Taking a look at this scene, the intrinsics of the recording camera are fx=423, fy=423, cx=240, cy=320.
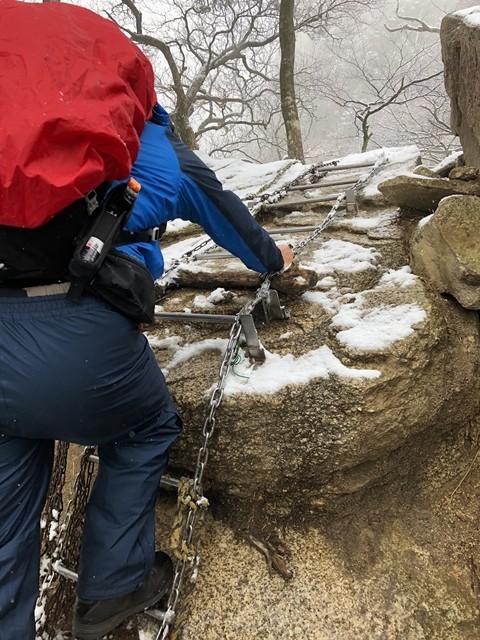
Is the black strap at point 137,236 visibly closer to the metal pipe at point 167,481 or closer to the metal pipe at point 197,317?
the metal pipe at point 197,317

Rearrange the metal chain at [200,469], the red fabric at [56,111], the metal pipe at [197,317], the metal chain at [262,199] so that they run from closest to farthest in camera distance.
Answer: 1. the red fabric at [56,111]
2. the metal chain at [200,469]
3. the metal pipe at [197,317]
4. the metal chain at [262,199]

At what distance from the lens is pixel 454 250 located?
255cm

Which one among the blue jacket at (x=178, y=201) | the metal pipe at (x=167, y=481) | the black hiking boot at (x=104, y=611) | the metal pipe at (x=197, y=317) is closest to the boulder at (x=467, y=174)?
the blue jacket at (x=178, y=201)

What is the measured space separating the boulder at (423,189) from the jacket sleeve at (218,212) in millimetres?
1557

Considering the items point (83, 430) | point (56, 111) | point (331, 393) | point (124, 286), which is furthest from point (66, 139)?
point (331, 393)

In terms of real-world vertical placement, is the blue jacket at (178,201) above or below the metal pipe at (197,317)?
above

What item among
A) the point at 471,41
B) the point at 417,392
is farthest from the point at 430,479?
the point at 471,41

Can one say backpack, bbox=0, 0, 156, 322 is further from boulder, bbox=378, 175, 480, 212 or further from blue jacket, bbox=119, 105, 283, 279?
boulder, bbox=378, 175, 480, 212

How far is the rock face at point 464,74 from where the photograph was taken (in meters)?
3.22

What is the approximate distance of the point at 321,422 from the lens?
82.4 inches

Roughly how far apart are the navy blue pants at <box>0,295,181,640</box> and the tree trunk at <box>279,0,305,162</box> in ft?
30.8

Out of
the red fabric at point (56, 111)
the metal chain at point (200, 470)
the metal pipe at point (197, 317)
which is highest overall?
the red fabric at point (56, 111)

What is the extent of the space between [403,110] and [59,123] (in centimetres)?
3255

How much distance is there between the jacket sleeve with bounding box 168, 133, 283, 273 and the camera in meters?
1.85
